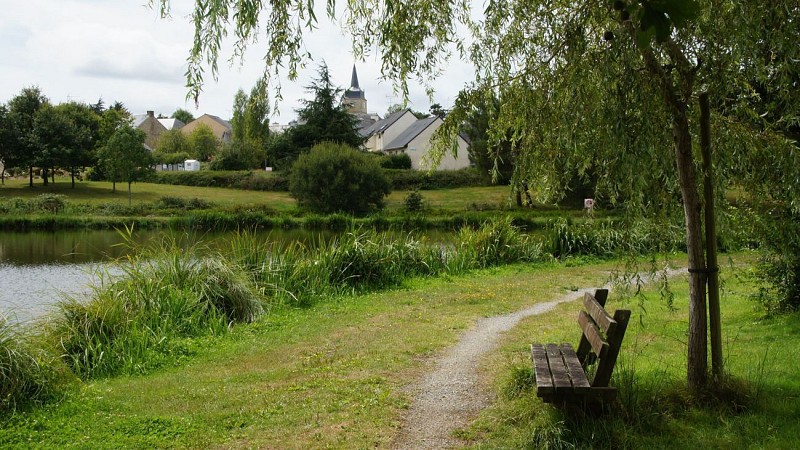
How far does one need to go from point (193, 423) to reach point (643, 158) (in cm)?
399

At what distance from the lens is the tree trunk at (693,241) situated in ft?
16.0

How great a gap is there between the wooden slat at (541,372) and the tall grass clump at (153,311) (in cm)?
475

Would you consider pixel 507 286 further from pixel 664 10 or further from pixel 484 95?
pixel 664 10

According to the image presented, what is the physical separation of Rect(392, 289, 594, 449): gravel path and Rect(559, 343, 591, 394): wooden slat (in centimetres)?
81

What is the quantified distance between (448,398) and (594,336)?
1665mm

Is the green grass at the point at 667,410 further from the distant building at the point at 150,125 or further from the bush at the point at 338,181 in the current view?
the distant building at the point at 150,125

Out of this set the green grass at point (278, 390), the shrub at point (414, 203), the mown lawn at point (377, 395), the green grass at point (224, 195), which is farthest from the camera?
the green grass at point (224, 195)

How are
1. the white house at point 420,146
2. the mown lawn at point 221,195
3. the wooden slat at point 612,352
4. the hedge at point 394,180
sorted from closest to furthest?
the wooden slat at point 612,352
the mown lawn at point 221,195
the hedge at point 394,180
the white house at point 420,146

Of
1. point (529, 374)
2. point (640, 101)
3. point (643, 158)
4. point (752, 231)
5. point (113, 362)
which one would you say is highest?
point (640, 101)

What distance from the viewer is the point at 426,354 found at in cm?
752

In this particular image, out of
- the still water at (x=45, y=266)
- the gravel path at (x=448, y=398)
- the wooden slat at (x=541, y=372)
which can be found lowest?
the still water at (x=45, y=266)

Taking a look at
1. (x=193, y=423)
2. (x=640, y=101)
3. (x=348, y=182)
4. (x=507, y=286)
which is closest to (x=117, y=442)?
(x=193, y=423)

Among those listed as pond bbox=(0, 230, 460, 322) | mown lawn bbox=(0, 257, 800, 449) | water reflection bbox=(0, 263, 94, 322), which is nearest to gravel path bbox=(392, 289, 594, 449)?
mown lawn bbox=(0, 257, 800, 449)

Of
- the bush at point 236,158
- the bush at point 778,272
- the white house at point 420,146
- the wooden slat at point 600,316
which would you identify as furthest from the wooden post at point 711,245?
the bush at point 236,158
